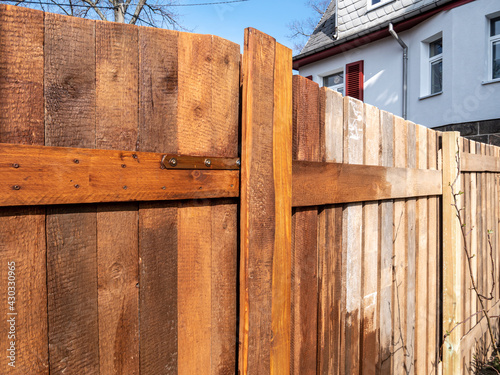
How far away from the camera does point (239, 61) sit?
3.84 ft

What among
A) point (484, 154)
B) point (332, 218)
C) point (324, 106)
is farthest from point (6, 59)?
point (484, 154)

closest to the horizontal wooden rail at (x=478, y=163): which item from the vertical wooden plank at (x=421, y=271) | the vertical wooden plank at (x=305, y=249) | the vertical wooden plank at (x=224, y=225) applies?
the vertical wooden plank at (x=421, y=271)

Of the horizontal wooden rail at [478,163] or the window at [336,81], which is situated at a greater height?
the window at [336,81]

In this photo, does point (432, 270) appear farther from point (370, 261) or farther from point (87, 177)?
point (87, 177)

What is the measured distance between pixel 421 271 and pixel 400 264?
14.3 inches

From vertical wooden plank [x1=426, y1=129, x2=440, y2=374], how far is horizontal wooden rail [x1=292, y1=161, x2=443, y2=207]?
10.3 inches

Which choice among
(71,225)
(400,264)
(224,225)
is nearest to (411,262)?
(400,264)

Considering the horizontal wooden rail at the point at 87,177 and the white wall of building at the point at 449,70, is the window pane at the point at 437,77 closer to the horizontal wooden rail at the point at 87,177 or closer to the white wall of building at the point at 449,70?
the white wall of building at the point at 449,70

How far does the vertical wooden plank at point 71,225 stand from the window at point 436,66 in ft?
29.3

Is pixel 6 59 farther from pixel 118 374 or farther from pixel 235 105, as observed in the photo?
pixel 118 374

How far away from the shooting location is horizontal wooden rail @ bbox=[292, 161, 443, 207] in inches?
54.0

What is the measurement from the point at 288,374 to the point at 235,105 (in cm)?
99

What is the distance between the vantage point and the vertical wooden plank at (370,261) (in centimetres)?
176

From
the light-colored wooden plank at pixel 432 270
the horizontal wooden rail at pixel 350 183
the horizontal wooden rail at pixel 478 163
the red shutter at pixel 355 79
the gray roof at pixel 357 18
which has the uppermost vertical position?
the gray roof at pixel 357 18
